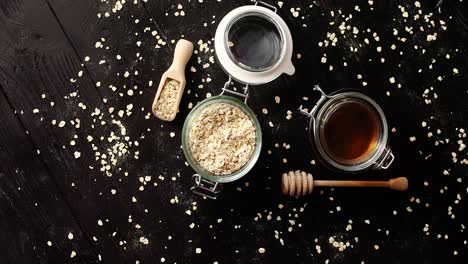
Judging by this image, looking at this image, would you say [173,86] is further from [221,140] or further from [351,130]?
[351,130]

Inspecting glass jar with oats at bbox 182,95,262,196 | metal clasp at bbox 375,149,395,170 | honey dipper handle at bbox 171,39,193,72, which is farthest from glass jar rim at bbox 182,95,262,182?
metal clasp at bbox 375,149,395,170

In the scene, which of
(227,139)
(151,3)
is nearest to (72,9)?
(151,3)

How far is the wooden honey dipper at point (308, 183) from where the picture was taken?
3.81 ft

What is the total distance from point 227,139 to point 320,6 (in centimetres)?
39

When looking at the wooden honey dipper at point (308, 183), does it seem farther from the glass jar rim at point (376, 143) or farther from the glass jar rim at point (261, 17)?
the glass jar rim at point (261, 17)

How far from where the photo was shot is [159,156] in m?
1.21

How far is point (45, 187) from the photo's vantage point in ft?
3.97

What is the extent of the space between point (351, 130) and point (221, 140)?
0.29m

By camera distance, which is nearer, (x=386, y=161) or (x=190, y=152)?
(x=190, y=152)

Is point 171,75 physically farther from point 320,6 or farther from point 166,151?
point 320,6

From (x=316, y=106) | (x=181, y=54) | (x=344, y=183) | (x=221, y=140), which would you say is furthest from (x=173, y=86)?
(x=344, y=183)

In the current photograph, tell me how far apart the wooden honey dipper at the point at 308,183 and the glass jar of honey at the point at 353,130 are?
0.13ft

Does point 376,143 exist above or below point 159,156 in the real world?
above

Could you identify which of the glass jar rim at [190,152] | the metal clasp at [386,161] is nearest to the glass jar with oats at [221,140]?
the glass jar rim at [190,152]
